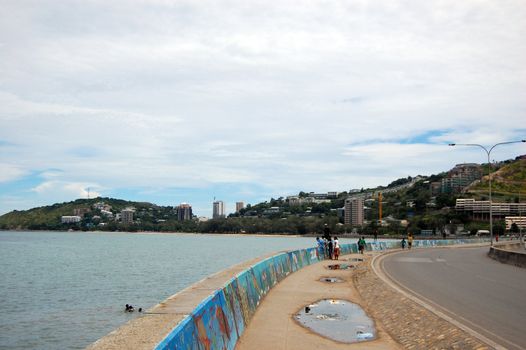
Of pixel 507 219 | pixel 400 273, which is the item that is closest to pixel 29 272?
pixel 400 273

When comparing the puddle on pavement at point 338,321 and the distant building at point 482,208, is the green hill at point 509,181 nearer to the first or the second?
the distant building at point 482,208

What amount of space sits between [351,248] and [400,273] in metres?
20.4

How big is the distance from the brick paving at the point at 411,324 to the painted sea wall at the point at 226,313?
3129mm

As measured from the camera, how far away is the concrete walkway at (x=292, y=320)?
10.4 meters

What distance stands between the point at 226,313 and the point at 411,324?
4451 mm

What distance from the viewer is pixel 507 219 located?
159500mm

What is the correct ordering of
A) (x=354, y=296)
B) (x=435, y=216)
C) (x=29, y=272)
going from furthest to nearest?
1. (x=435, y=216)
2. (x=29, y=272)
3. (x=354, y=296)

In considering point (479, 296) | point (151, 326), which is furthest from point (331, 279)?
point (151, 326)

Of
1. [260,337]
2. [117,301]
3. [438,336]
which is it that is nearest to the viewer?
[438,336]

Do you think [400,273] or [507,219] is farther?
[507,219]

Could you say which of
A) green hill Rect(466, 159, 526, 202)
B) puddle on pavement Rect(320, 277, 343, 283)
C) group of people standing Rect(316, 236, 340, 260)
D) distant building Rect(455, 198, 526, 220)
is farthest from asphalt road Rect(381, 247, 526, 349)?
distant building Rect(455, 198, 526, 220)

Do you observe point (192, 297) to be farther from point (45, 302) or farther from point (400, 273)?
point (45, 302)

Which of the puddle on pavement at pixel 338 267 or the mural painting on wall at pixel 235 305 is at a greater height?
the mural painting on wall at pixel 235 305

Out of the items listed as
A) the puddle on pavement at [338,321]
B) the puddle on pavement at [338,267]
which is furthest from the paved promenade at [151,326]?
the puddle on pavement at [338,267]
